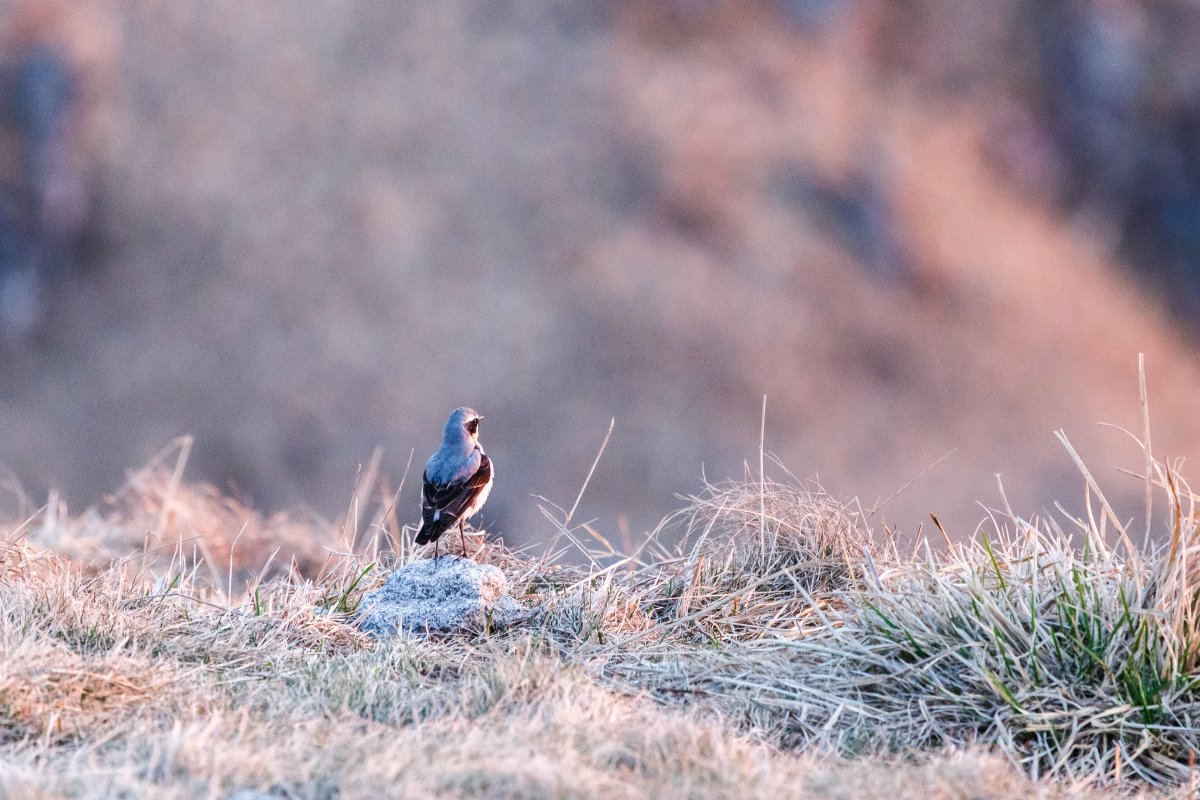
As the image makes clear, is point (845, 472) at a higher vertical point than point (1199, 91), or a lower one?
lower

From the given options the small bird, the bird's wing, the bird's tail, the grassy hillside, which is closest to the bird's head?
the small bird

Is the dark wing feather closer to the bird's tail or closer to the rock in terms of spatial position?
the bird's tail

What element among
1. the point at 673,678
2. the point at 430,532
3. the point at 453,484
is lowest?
the point at 673,678

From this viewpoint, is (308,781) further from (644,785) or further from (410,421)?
(410,421)

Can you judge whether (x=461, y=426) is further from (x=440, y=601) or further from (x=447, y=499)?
(x=440, y=601)

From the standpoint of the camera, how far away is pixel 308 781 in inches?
90.3

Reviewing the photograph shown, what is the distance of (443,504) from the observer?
386cm

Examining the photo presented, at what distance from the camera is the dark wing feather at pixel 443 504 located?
3848 mm

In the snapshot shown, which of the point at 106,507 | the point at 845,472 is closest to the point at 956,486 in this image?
the point at 845,472

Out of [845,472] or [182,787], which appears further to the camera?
[845,472]

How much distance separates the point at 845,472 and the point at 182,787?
10001 millimetres

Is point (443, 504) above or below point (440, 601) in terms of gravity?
above

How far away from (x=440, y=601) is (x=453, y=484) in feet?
1.49

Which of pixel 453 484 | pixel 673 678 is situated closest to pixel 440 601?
pixel 453 484
